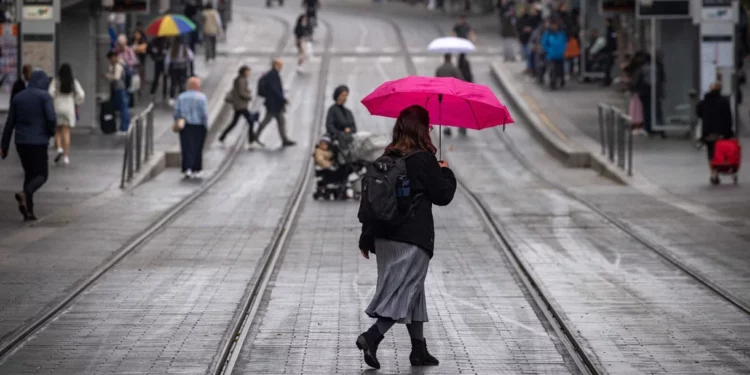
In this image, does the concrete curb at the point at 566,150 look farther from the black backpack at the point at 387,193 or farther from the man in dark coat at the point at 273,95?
the black backpack at the point at 387,193

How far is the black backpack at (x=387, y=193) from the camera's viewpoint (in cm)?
945

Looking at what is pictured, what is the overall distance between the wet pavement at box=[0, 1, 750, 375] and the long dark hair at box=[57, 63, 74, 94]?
6.79 feet

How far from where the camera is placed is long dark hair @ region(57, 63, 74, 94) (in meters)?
24.2

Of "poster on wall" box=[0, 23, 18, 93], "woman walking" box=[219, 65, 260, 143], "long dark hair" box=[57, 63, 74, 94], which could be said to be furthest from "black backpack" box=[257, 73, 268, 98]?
"poster on wall" box=[0, 23, 18, 93]

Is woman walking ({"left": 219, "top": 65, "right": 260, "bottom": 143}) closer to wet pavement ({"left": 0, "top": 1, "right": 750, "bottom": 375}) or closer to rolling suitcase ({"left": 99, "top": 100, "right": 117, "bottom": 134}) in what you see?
rolling suitcase ({"left": 99, "top": 100, "right": 117, "bottom": 134})

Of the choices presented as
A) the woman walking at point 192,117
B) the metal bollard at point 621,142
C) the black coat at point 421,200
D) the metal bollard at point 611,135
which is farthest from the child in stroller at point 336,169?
the black coat at point 421,200

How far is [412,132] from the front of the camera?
31.6ft

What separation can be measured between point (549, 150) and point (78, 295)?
723 inches

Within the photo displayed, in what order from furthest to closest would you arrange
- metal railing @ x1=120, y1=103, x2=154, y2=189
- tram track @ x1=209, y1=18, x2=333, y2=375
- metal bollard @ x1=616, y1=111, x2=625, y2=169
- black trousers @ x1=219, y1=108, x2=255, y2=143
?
black trousers @ x1=219, y1=108, x2=255, y2=143
metal bollard @ x1=616, y1=111, x2=625, y2=169
metal railing @ x1=120, y1=103, x2=154, y2=189
tram track @ x1=209, y1=18, x2=333, y2=375

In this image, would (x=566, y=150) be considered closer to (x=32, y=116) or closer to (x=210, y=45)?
(x=32, y=116)

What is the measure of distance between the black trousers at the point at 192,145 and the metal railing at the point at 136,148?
0.75 metres

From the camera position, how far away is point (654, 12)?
1162 inches

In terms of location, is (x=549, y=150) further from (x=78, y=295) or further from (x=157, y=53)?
(x=78, y=295)

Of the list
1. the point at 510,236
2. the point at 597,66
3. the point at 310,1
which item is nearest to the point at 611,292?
the point at 510,236
